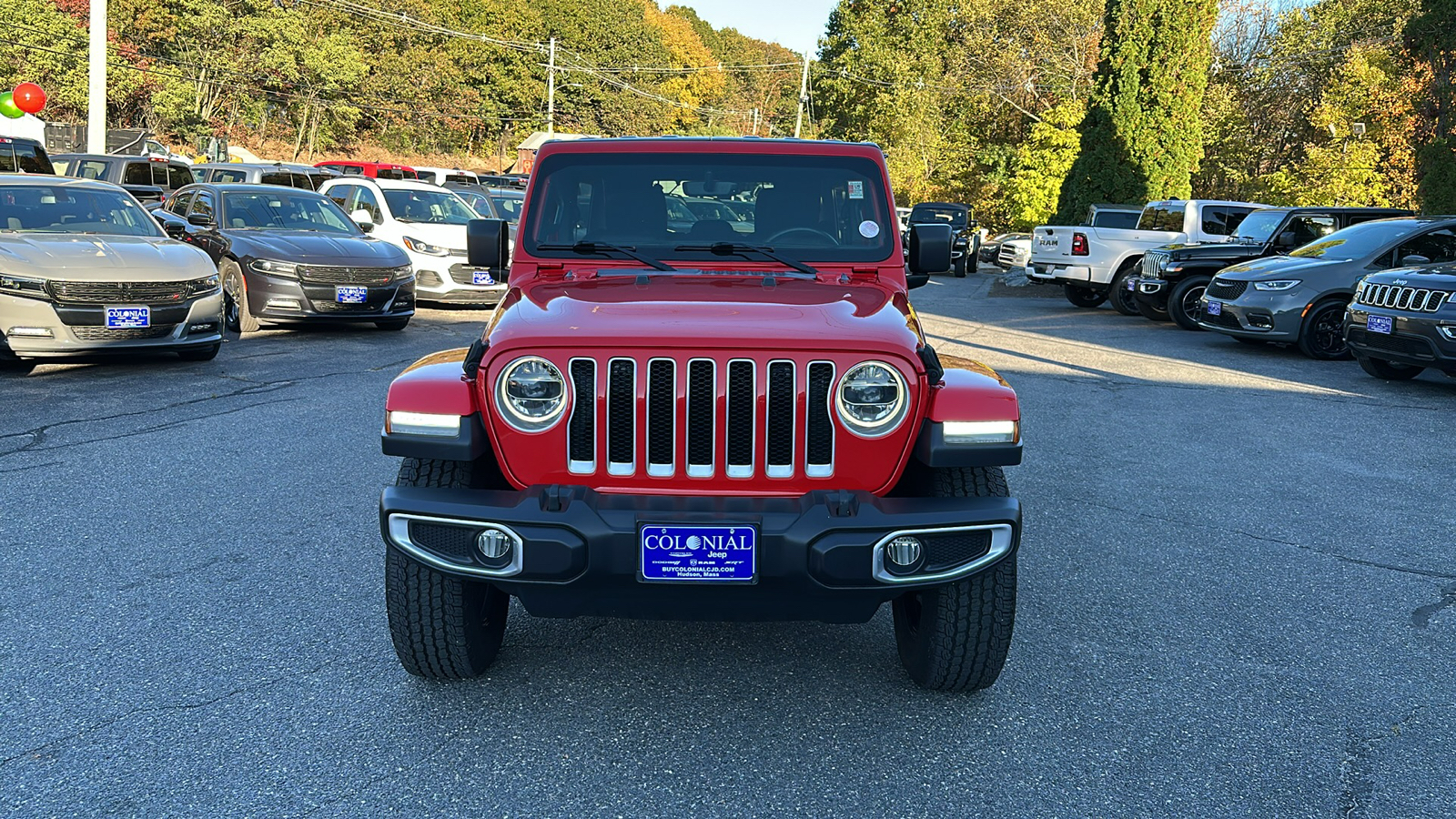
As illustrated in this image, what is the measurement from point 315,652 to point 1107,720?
2606mm

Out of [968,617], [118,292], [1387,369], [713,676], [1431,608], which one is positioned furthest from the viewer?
[1387,369]

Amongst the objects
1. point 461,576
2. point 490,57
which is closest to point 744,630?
point 461,576

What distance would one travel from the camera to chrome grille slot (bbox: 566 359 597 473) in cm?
333

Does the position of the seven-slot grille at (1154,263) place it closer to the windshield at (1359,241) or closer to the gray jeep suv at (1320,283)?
the windshield at (1359,241)

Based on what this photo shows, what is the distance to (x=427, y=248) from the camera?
15.7 m

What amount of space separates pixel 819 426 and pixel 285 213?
466 inches

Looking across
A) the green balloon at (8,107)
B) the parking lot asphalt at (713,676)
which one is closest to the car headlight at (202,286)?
the parking lot asphalt at (713,676)

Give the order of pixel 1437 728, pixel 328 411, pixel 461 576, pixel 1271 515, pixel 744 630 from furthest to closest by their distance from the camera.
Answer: pixel 328 411 < pixel 1271 515 < pixel 744 630 < pixel 1437 728 < pixel 461 576

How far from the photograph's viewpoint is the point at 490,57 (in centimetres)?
7862

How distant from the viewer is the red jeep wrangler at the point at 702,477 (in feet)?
10.4

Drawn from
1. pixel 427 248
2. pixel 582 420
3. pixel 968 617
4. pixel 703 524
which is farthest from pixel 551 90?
pixel 703 524

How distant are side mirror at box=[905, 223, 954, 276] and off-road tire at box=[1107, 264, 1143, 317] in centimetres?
1352

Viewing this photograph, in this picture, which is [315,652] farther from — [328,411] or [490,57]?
[490,57]

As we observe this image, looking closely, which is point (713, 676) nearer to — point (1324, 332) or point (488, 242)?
point (488, 242)
